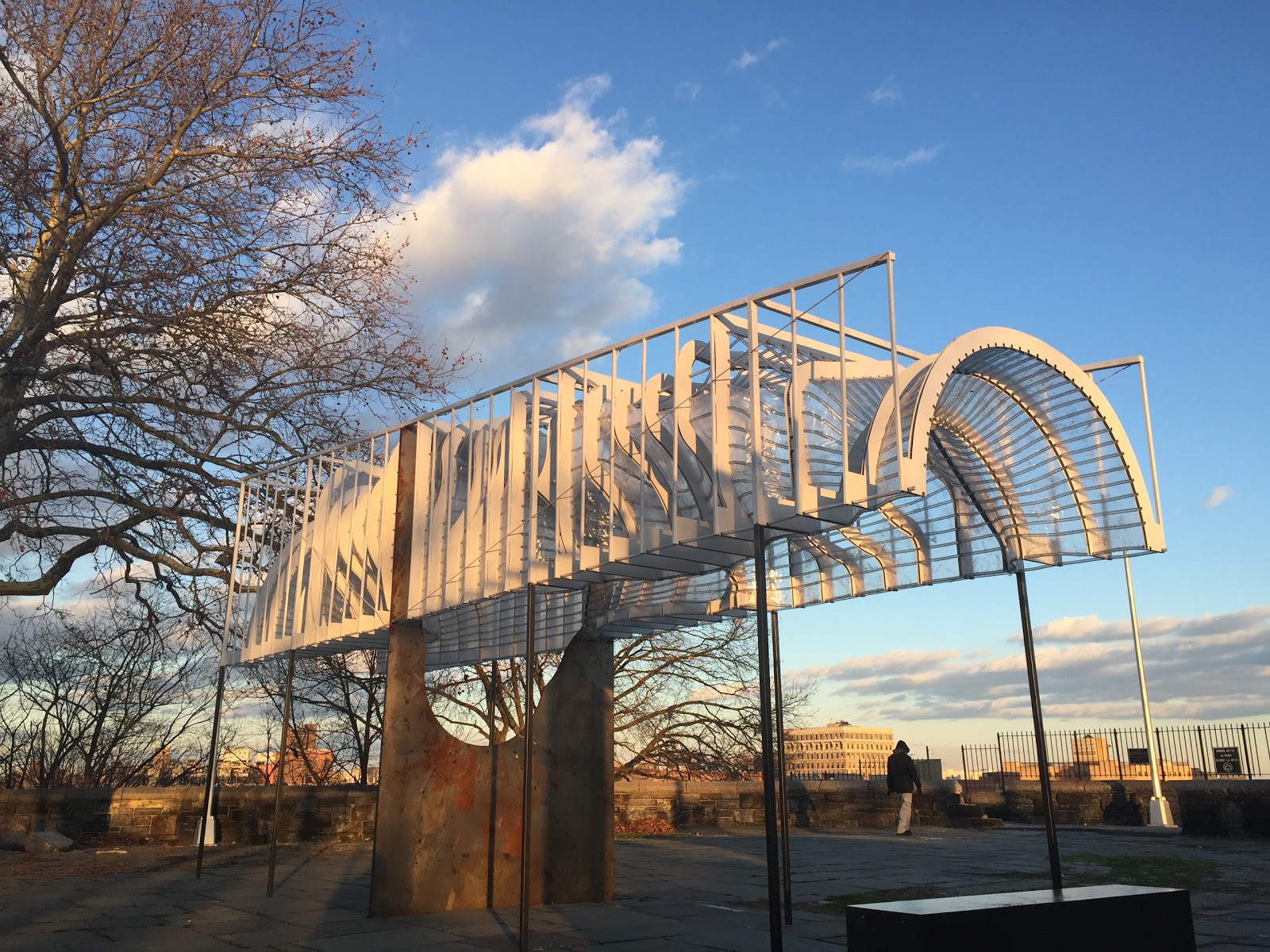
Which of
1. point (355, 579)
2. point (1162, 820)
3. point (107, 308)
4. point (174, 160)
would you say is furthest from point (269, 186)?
point (1162, 820)

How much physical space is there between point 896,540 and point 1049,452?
1348 mm

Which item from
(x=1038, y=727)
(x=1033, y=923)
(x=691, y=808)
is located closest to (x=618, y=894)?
(x=1038, y=727)

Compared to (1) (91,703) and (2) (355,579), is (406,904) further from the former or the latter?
(1) (91,703)

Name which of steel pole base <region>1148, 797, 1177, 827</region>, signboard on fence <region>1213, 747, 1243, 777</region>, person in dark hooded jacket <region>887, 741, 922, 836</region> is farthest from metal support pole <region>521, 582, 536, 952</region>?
signboard on fence <region>1213, 747, 1243, 777</region>

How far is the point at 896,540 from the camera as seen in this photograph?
7.98 m

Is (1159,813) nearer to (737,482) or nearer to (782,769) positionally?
(782,769)

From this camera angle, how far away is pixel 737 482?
6547mm

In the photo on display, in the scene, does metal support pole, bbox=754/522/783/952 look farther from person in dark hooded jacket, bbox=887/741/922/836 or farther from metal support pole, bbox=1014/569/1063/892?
person in dark hooded jacket, bbox=887/741/922/836

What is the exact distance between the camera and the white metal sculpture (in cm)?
596

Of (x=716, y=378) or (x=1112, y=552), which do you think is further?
(x=1112, y=552)

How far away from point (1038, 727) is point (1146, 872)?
444 cm

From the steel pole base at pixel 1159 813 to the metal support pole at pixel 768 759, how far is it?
14.8 meters

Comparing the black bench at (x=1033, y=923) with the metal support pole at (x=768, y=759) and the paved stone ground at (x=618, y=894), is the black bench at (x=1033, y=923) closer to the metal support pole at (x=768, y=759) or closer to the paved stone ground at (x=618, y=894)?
the paved stone ground at (x=618, y=894)

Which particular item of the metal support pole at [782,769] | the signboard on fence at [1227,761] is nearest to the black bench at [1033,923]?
the metal support pole at [782,769]
